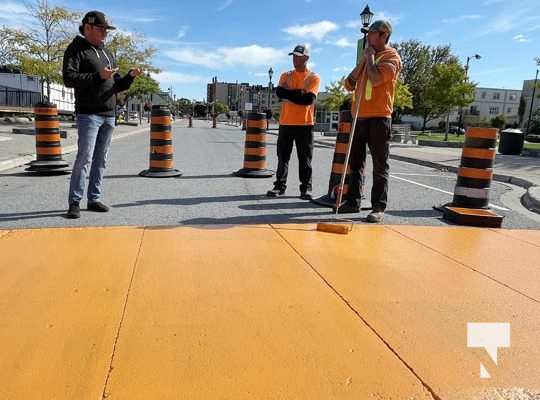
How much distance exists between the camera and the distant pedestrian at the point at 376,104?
4.83m

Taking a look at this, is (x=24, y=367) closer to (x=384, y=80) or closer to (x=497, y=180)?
(x=384, y=80)

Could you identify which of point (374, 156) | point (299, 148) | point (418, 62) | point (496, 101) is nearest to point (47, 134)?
point (299, 148)

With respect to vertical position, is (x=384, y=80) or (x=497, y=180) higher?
(x=384, y=80)

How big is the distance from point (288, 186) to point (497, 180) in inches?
224

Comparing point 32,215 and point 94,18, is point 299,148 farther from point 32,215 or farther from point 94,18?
point 32,215

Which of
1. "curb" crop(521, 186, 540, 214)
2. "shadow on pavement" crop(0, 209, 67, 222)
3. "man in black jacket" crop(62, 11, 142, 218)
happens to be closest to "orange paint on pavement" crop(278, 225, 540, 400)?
"man in black jacket" crop(62, 11, 142, 218)

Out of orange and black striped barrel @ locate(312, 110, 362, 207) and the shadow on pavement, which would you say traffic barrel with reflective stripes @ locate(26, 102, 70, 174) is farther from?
orange and black striped barrel @ locate(312, 110, 362, 207)

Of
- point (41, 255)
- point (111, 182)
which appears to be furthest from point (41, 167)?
point (41, 255)

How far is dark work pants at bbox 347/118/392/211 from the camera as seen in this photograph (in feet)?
16.6

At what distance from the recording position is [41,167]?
25.3ft

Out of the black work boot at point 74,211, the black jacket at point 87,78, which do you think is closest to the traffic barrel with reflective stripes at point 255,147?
the black jacket at point 87,78

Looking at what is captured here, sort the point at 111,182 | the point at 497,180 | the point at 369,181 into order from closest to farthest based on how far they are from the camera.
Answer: the point at 111,182 < the point at 369,181 < the point at 497,180

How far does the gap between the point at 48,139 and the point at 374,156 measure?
5.88 metres

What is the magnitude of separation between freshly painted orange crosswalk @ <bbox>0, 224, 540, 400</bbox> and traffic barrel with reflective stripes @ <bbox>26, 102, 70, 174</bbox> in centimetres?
421
